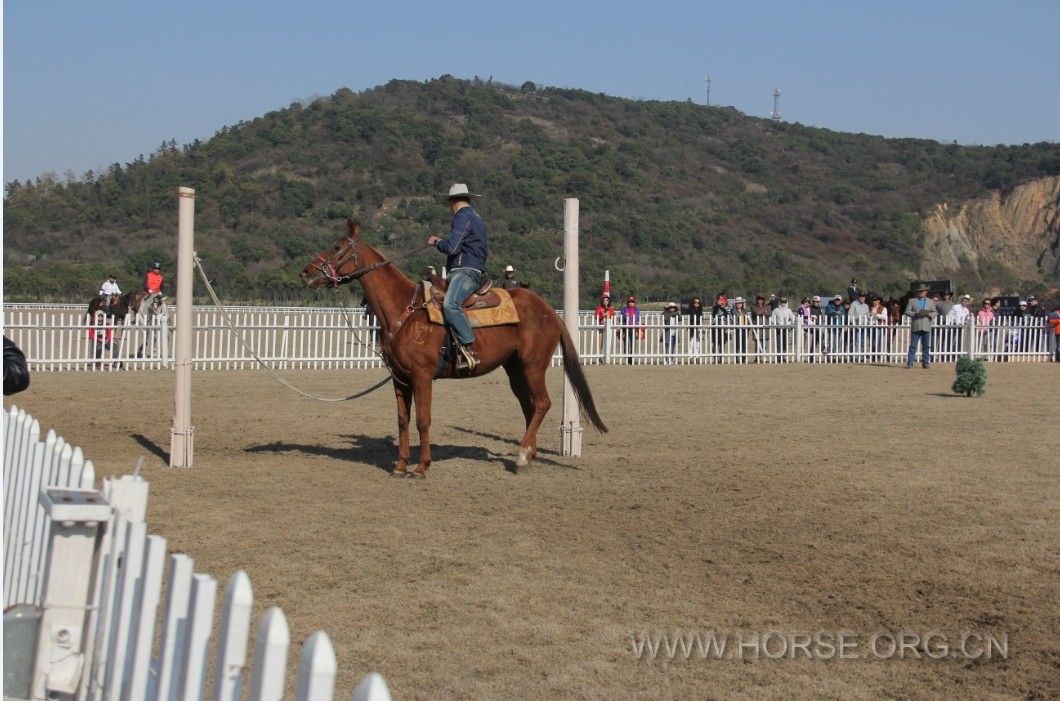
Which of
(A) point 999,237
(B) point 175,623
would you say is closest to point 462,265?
(B) point 175,623

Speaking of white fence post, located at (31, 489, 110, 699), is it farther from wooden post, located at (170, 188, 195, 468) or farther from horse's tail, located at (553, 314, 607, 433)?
horse's tail, located at (553, 314, 607, 433)

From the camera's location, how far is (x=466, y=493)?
32.1 ft

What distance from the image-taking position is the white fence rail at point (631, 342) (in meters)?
23.9

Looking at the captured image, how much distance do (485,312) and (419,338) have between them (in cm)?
68

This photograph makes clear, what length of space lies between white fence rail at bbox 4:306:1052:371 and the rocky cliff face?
47.3 meters

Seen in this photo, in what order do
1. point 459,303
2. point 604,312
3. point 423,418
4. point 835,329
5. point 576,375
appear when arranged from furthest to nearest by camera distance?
point 835,329, point 604,312, point 576,375, point 459,303, point 423,418

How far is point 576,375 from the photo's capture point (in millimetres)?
11688

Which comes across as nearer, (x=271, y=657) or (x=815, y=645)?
(x=271, y=657)

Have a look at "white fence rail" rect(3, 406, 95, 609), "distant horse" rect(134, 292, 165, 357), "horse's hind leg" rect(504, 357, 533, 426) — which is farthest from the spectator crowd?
"white fence rail" rect(3, 406, 95, 609)

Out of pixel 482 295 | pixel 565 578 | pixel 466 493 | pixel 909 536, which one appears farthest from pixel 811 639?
pixel 482 295

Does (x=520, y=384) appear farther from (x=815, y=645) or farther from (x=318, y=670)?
(x=318, y=670)

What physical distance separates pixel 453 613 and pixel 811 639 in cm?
184

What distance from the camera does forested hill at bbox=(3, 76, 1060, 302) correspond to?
58.6 meters

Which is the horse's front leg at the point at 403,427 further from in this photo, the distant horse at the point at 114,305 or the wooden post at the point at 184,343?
the distant horse at the point at 114,305
